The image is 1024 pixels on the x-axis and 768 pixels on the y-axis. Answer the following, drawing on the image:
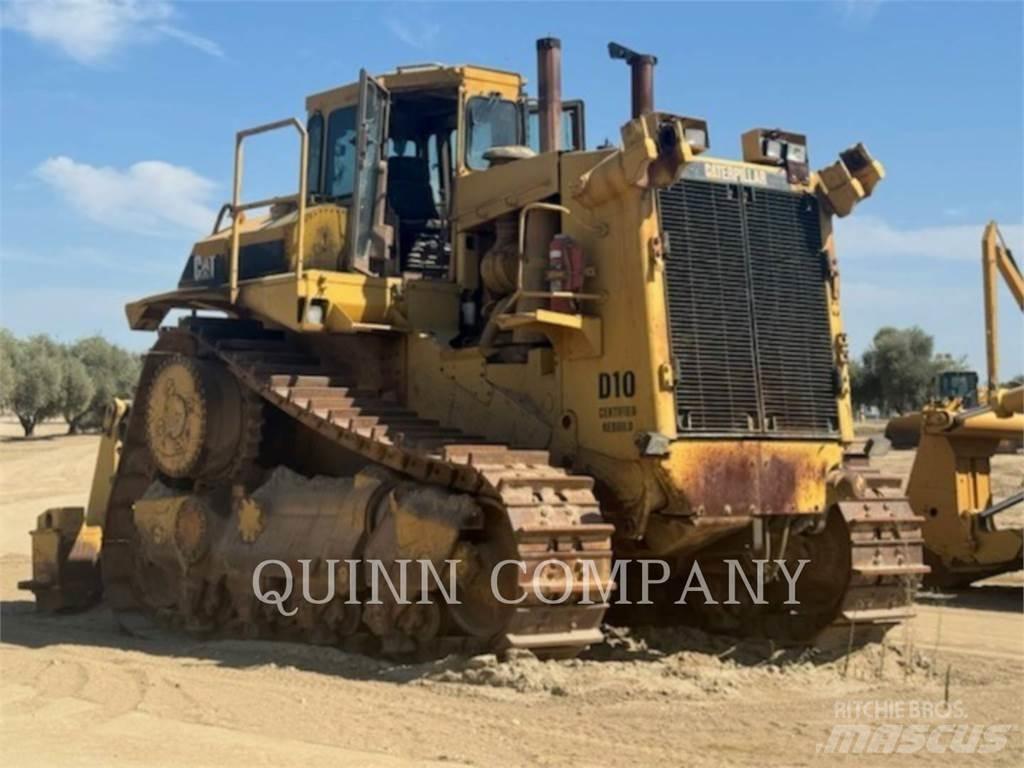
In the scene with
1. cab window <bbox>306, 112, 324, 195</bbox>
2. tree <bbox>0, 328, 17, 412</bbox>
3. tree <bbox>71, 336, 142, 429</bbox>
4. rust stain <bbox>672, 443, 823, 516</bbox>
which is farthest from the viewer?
tree <bbox>71, 336, 142, 429</bbox>

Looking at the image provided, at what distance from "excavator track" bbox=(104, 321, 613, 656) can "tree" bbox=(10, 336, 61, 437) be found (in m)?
47.5

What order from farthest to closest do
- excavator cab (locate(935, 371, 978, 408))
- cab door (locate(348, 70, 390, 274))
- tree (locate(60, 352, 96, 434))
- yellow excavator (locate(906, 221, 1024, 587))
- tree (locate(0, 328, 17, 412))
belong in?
tree (locate(60, 352, 96, 434))
tree (locate(0, 328, 17, 412))
excavator cab (locate(935, 371, 978, 408))
yellow excavator (locate(906, 221, 1024, 587))
cab door (locate(348, 70, 390, 274))

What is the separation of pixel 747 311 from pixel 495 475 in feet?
7.81

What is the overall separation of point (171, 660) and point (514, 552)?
122 inches

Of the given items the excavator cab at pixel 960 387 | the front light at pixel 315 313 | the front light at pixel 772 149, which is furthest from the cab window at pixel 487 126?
the excavator cab at pixel 960 387

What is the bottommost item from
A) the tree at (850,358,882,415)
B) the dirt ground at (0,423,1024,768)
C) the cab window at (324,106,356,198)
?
the dirt ground at (0,423,1024,768)

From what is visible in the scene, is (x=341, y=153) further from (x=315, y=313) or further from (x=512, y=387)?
(x=512, y=387)

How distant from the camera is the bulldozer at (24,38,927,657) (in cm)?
939

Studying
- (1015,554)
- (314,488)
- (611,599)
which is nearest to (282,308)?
(314,488)

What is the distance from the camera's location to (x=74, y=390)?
194 ft

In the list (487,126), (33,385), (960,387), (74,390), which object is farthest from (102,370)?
(487,126)

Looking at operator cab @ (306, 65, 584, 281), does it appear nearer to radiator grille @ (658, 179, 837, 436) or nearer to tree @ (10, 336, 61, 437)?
radiator grille @ (658, 179, 837, 436)

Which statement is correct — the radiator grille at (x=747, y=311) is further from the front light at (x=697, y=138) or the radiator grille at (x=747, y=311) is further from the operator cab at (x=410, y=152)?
the operator cab at (x=410, y=152)

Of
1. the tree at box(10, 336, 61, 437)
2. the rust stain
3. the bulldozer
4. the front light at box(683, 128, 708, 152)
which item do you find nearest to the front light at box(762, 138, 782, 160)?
the bulldozer
